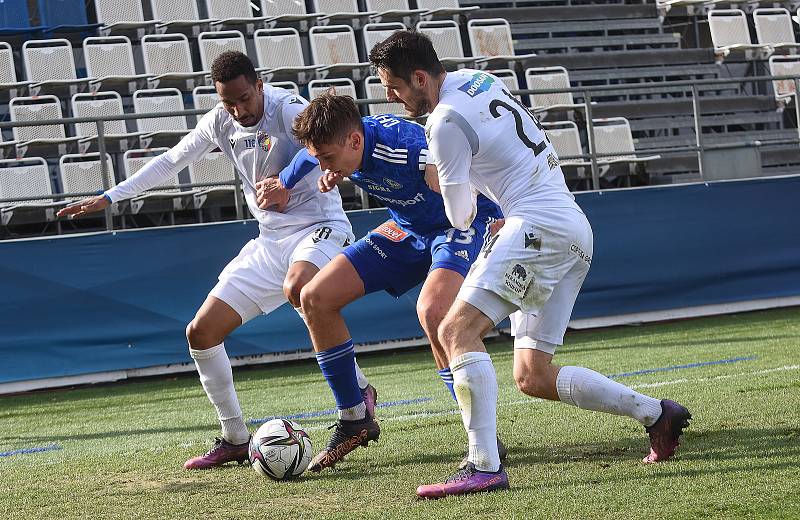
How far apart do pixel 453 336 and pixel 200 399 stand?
5.23 meters

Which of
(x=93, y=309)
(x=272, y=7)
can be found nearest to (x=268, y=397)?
(x=93, y=309)

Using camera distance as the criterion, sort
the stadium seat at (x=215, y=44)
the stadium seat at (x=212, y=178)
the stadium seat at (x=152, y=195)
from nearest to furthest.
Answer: the stadium seat at (x=152, y=195) → the stadium seat at (x=212, y=178) → the stadium seat at (x=215, y=44)

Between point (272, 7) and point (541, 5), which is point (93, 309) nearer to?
point (272, 7)

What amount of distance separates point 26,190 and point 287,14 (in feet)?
19.2

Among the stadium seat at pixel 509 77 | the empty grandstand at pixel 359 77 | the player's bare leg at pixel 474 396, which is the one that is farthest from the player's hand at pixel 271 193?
the stadium seat at pixel 509 77

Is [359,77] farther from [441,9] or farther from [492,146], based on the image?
[492,146]

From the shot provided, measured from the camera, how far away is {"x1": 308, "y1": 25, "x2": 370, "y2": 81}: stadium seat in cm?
1549

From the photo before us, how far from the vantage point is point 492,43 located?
16516 mm

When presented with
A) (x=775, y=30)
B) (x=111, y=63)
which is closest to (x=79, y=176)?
(x=111, y=63)

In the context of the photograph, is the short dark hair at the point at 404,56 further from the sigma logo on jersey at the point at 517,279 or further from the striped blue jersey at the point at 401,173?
the sigma logo on jersey at the point at 517,279

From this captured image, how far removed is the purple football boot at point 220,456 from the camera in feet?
18.6

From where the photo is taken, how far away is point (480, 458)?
4434 mm

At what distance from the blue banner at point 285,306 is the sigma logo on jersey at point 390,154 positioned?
20.9ft

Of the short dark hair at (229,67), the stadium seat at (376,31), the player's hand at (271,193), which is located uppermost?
the stadium seat at (376,31)
